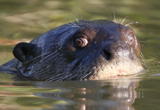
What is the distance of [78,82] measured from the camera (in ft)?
14.3

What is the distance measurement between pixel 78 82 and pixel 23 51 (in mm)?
1469

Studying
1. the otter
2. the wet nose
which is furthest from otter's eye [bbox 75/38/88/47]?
the wet nose

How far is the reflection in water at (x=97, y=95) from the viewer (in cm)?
286

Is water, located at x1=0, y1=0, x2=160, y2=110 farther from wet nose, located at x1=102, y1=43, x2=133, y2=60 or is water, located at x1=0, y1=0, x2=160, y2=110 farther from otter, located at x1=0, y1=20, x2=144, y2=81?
wet nose, located at x1=102, y1=43, x2=133, y2=60

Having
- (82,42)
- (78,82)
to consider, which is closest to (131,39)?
(82,42)

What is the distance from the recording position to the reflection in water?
2.86 meters

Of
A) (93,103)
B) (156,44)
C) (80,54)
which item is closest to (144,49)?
(156,44)

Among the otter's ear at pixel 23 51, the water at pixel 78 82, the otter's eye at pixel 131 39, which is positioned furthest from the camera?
the otter's ear at pixel 23 51

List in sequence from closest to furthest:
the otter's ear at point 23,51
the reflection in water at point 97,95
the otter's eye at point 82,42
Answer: the reflection in water at point 97,95, the otter's eye at point 82,42, the otter's ear at point 23,51

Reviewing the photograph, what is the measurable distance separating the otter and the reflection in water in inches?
7.3

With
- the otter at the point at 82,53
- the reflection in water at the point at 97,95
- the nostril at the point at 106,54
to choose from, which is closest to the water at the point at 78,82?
the reflection in water at the point at 97,95

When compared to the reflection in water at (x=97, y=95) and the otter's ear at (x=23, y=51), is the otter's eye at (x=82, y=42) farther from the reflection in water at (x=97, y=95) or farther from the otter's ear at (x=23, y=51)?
the otter's ear at (x=23, y=51)

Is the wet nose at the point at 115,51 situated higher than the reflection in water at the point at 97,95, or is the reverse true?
the wet nose at the point at 115,51

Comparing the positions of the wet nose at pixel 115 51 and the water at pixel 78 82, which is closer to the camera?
the water at pixel 78 82
